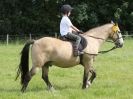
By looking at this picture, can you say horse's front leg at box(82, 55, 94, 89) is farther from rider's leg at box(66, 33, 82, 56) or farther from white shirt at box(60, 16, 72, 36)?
white shirt at box(60, 16, 72, 36)

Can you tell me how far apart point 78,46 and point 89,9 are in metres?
35.7

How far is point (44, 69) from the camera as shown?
43.9 feet

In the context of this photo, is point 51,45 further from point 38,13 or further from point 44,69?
point 38,13

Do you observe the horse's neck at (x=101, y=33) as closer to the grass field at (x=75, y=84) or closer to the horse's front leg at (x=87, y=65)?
the horse's front leg at (x=87, y=65)

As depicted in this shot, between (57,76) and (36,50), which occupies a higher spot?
(36,50)

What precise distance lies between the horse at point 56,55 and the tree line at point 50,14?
33.2m

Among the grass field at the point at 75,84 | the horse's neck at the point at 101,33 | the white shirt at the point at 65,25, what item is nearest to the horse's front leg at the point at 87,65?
the grass field at the point at 75,84

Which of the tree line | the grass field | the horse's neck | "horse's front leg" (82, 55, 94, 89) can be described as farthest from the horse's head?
the tree line

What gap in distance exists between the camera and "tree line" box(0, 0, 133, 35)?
156 ft

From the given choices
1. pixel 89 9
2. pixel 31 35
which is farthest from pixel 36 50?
pixel 89 9

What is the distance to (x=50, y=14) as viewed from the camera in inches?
1916

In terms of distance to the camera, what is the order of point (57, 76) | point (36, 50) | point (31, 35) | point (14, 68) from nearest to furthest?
1. point (36, 50)
2. point (57, 76)
3. point (14, 68)
4. point (31, 35)

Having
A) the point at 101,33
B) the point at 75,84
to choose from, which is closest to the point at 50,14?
the point at 75,84

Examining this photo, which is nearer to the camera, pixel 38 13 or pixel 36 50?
pixel 36 50
